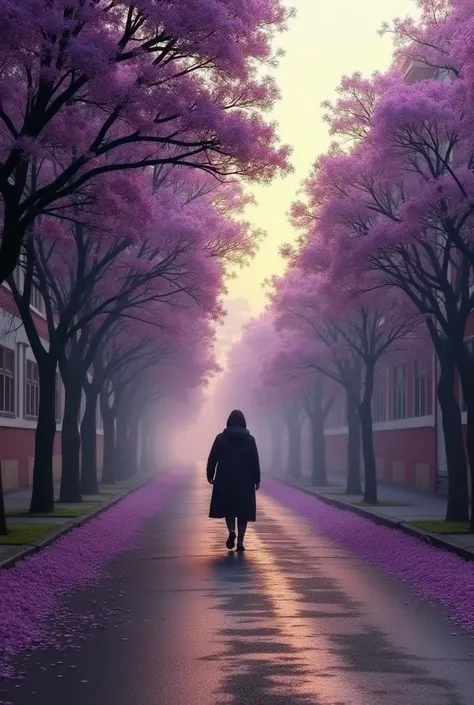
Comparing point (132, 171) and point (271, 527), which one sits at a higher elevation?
point (132, 171)

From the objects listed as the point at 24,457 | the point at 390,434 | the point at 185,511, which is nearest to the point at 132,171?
the point at 185,511

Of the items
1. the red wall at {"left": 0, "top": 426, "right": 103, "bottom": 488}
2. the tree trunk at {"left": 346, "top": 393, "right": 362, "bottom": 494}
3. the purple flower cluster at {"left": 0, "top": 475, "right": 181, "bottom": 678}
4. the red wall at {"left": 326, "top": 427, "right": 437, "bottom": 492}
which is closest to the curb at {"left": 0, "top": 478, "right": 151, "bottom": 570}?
the purple flower cluster at {"left": 0, "top": 475, "right": 181, "bottom": 678}

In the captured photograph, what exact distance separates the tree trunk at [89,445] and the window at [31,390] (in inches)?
195

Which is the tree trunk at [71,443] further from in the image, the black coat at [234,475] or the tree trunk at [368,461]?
the black coat at [234,475]

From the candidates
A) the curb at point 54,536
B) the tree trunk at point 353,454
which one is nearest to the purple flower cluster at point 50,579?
the curb at point 54,536

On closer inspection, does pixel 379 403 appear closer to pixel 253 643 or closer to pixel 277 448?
pixel 277 448

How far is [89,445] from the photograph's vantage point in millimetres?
34562

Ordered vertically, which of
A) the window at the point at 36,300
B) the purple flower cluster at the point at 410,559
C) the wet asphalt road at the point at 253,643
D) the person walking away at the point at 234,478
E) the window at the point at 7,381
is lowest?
the wet asphalt road at the point at 253,643

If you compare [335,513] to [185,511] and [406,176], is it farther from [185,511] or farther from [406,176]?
[406,176]

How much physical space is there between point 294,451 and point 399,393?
15585 mm

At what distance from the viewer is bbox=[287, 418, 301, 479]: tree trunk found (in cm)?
5964

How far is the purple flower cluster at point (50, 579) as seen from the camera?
30.8ft

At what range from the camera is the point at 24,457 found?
38.3 meters

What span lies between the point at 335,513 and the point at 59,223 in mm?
9854
